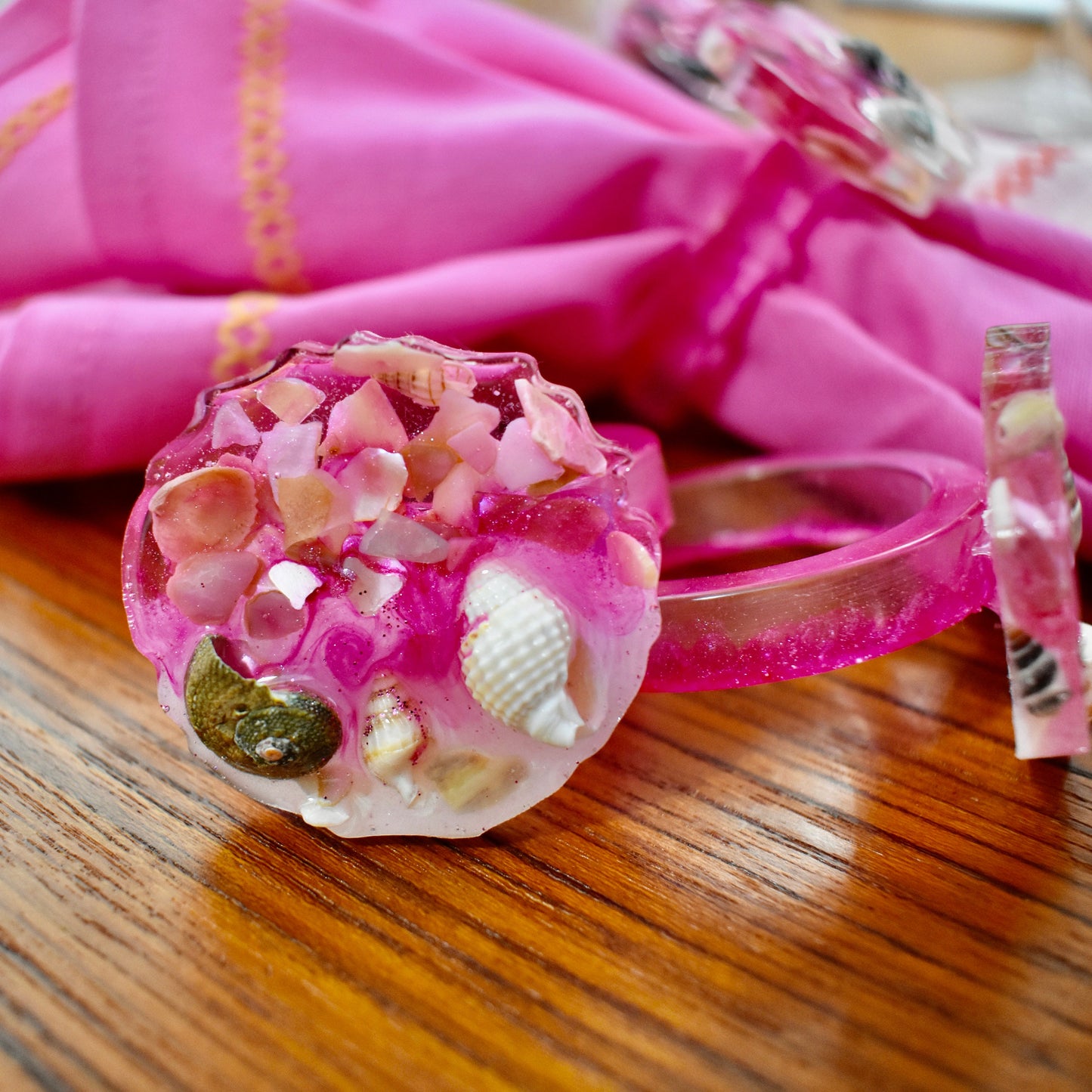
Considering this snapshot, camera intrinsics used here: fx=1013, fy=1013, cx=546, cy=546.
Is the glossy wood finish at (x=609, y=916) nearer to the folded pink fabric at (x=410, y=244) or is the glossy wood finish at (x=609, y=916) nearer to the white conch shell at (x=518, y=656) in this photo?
the white conch shell at (x=518, y=656)

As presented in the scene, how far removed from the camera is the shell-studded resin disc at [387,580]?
1.11ft

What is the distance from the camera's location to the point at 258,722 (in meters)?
0.33

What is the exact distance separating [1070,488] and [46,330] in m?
0.51

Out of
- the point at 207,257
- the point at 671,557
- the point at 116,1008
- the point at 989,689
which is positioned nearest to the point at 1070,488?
the point at 989,689

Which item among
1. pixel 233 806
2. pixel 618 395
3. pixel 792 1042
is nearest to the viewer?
pixel 792 1042

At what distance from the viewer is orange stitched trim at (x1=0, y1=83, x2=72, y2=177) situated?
0.60 meters

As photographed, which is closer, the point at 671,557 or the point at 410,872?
the point at 410,872

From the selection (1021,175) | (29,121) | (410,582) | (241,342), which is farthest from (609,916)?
(1021,175)

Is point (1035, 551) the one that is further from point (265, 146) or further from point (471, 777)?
point (265, 146)

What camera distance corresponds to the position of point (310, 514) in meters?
0.34

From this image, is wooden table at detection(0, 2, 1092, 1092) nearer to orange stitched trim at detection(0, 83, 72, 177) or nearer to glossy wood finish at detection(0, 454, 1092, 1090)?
glossy wood finish at detection(0, 454, 1092, 1090)

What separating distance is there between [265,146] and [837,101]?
32 centimetres

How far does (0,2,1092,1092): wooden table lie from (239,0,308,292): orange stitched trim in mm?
285

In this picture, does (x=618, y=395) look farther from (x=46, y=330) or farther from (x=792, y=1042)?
(x=792, y=1042)
